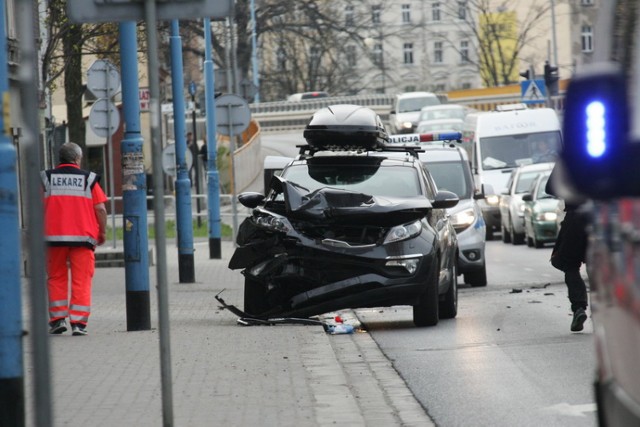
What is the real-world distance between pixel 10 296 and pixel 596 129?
3523mm

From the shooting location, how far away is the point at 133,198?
47.6ft

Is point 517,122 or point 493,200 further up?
point 517,122

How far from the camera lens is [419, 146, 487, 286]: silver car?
66.6 feet

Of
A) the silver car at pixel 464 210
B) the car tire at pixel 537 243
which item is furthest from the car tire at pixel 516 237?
the silver car at pixel 464 210

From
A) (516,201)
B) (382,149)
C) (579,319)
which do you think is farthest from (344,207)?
(516,201)

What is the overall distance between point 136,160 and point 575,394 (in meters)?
5.96

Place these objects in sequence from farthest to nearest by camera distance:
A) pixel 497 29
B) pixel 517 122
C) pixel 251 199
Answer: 1. pixel 497 29
2. pixel 517 122
3. pixel 251 199

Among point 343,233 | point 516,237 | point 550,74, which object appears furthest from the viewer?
point 550,74

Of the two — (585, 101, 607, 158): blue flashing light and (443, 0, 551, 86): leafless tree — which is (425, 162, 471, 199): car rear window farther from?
(443, 0, 551, 86): leafless tree

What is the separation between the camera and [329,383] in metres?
10.4

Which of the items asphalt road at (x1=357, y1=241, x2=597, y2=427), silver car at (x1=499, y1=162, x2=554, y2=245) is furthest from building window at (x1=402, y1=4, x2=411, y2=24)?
asphalt road at (x1=357, y1=241, x2=597, y2=427)

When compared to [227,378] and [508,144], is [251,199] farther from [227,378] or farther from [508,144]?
[508,144]

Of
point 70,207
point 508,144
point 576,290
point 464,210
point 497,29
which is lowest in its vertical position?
point 576,290

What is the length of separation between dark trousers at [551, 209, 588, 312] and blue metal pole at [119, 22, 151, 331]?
3.75 m
